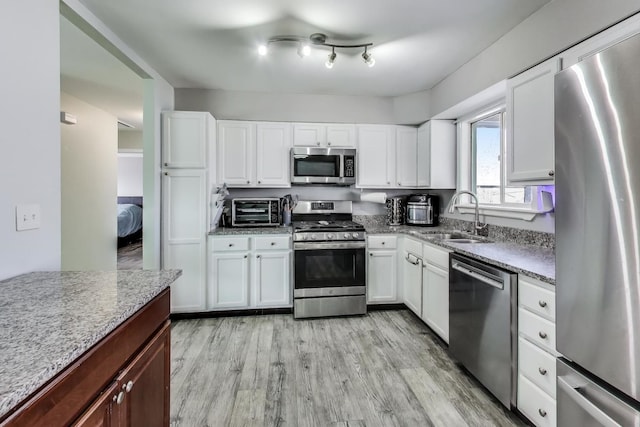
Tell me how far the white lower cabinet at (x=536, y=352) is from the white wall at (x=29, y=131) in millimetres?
2442

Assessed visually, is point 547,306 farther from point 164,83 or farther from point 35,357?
point 164,83

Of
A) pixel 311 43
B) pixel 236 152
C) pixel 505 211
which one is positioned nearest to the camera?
pixel 311 43

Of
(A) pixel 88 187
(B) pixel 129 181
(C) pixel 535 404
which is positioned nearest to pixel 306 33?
(C) pixel 535 404

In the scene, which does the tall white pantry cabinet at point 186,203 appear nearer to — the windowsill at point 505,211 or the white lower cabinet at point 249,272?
the white lower cabinet at point 249,272

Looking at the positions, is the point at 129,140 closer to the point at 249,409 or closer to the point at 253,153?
the point at 253,153

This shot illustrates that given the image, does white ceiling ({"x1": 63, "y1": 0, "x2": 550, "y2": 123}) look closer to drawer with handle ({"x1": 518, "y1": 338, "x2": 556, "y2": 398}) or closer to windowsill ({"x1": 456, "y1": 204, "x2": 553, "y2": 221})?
windowsill ({"x1": 456, "y1": 204, "x2": 553, "y2": 221})

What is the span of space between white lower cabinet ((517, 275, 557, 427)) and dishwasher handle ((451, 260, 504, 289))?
0.43 feet

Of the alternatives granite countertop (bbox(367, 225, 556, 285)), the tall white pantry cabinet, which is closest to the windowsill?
granite countertop (bbox(367, 225, 556, 285))

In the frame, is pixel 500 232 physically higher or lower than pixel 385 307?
higher

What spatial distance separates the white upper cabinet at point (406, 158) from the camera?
12.1 ft

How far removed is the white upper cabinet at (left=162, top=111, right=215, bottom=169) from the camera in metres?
3.09

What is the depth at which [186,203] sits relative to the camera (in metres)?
3.12

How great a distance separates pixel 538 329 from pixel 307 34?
2.38m

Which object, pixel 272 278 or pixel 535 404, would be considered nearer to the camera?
pixel 535 404
